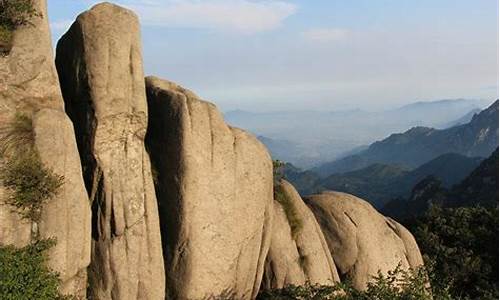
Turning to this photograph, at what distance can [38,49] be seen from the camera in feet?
80.6

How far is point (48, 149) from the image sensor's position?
2306 centimetres

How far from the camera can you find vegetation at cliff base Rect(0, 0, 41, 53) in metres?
24.0

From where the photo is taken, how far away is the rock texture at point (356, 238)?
3600 centimetres

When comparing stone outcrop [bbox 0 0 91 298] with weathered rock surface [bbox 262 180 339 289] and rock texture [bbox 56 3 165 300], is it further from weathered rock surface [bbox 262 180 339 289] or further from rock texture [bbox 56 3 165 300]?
weathered rock surface [bbox 262 180 339 289]

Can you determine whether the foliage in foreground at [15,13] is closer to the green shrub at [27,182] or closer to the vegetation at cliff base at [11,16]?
the vegetation at cliff base at [11,16]

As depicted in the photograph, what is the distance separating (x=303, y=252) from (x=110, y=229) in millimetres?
12223

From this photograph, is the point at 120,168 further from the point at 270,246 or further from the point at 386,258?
the point at 386,258

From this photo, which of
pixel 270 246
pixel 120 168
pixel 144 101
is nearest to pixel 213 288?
pixel 270 246

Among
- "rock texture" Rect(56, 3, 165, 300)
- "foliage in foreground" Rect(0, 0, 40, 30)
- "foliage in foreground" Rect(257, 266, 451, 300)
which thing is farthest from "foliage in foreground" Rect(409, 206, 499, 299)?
"foliage in foreground" Rect(0, 0, 40, 30)

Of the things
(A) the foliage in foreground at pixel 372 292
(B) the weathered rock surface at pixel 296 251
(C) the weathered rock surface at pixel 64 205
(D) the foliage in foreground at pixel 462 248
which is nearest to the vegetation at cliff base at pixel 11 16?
(C) the weathered rock surface at pixel 64 205

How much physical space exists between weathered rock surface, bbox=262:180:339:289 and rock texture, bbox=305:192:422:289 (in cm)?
154

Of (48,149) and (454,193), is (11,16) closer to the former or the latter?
(48,149)

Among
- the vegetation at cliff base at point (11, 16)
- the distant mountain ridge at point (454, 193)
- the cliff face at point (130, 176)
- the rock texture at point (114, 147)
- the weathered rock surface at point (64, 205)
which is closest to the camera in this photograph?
the weathered rock surface at point (64, 205)

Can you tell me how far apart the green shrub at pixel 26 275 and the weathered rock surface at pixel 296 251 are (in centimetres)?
1352
